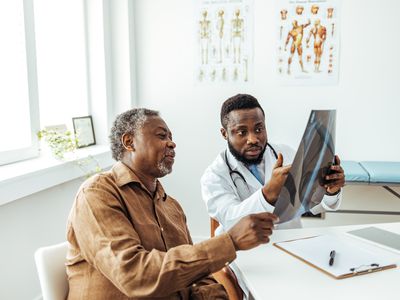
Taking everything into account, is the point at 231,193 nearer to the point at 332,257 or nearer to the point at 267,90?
the point at 332,257

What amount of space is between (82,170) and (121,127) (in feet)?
4.52

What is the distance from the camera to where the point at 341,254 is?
1.20 metres

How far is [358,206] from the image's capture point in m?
3.10

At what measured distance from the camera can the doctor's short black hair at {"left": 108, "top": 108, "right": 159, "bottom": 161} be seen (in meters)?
A: 1.30

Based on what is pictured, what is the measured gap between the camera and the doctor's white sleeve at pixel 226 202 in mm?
1425

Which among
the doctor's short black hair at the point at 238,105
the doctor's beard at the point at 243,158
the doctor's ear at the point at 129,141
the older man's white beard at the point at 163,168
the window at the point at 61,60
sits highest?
the window at the point at 61,60

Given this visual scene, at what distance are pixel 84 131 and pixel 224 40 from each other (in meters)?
1.33

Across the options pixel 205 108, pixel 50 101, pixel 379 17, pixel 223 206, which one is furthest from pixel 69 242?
pixel 379 17

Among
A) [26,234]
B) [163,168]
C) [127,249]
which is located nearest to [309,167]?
[163,168]

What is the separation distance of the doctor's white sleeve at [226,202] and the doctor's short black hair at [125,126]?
0.47 meters

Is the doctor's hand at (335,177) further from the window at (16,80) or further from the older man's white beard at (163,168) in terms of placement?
the window at (16,80)

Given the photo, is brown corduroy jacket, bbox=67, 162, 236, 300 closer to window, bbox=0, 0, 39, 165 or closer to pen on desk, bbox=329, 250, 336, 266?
pen on desk, bbox=329, 250, 336, 266

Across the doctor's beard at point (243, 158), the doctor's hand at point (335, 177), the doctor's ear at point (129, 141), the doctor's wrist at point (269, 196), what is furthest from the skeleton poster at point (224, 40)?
the doctor's ear at point (129, 141)

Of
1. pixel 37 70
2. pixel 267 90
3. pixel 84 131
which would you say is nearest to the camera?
pixel 37 70
